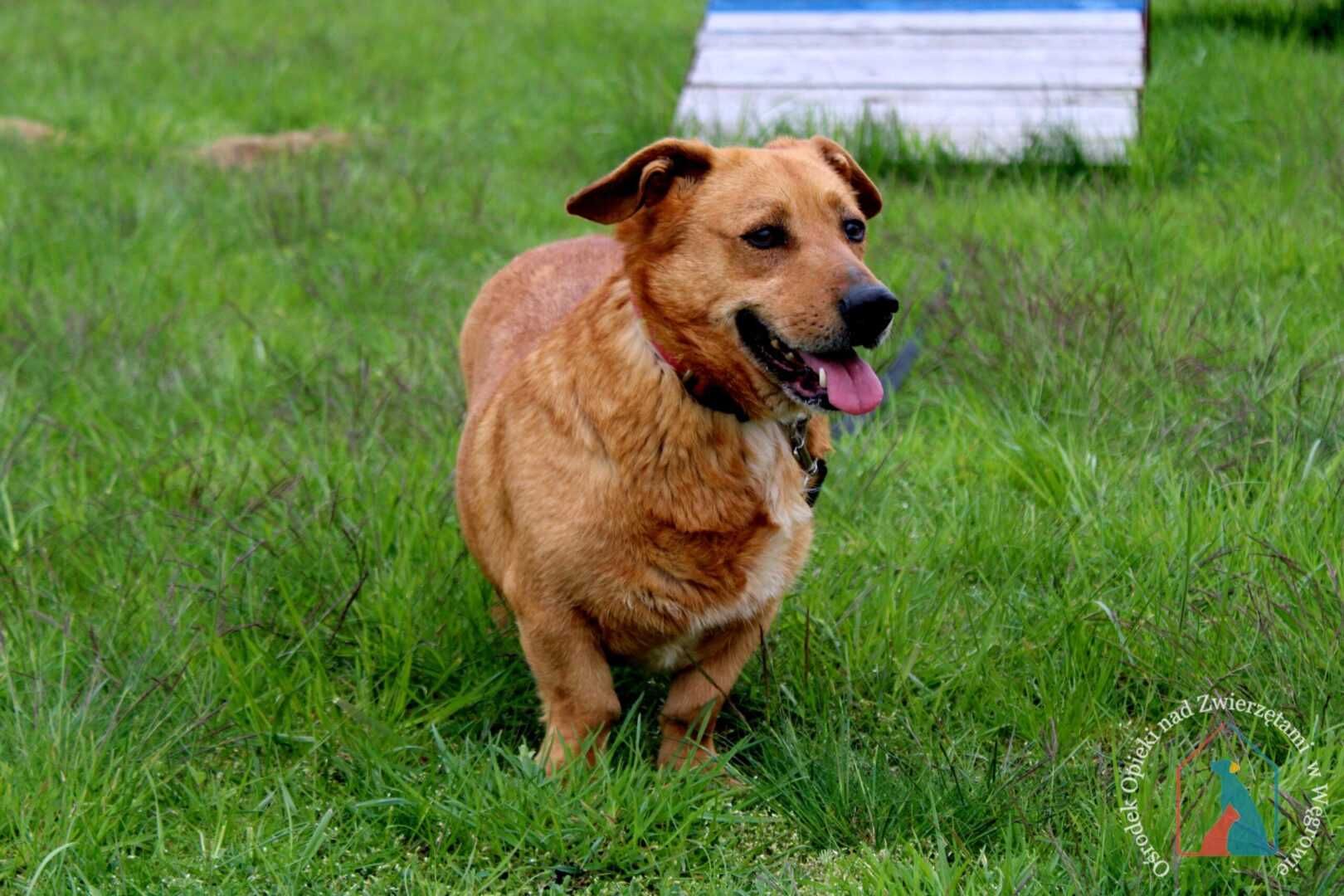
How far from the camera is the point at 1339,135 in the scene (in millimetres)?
5855

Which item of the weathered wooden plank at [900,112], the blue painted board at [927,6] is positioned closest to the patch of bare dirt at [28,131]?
the weathered wooden plank at [900,112]

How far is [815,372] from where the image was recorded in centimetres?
269

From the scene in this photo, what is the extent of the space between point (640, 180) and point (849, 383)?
588mm

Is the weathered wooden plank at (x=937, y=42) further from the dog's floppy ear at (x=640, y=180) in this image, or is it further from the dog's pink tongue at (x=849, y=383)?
the dog's pink tongue at (x=849, y=383)

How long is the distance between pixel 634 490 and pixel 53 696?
51.3 inches

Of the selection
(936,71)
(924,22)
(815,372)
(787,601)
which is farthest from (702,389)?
(924,22)

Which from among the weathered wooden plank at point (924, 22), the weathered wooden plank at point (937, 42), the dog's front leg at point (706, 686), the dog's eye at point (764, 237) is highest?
the dog's eye at point (764, 237)

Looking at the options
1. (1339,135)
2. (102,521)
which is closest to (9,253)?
(102,521)

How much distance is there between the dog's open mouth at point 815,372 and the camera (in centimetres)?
265

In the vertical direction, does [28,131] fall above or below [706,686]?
above

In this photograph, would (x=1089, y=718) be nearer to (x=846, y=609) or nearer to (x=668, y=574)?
(x=846, y=609)
